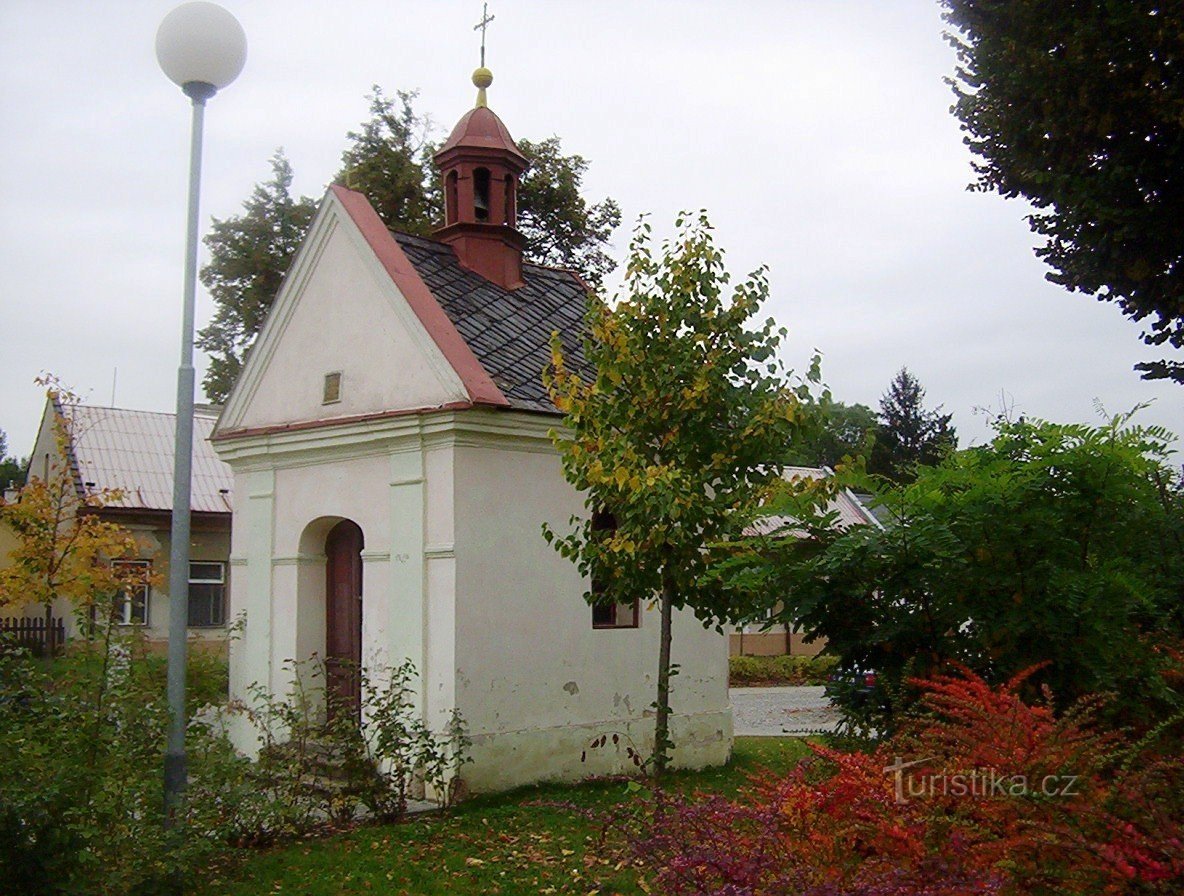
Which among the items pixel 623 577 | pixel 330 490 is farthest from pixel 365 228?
pixel 623 577

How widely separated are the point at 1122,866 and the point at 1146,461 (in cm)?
339

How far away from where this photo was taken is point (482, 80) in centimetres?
1448

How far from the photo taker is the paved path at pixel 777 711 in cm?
1834

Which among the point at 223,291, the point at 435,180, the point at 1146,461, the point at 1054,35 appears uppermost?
the point at 435,180

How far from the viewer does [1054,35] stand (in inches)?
326

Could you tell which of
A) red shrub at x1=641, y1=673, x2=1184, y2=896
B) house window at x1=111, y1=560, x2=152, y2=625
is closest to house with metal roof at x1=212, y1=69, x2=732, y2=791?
house window at x1=111, y1=560, x2=152, y2=625

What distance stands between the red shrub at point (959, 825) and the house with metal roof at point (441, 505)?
5.18 meters

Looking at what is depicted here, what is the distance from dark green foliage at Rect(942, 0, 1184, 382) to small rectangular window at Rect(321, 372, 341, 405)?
724 centimetres

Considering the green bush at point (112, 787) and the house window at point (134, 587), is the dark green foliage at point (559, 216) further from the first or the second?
the green bush at point (112, 787)

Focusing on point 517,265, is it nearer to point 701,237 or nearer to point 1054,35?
point 701,237

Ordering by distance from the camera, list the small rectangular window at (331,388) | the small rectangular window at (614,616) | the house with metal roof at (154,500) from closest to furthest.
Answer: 1. the small rectangular window at (614,616)
2. the small rectangular window at (331,388)
3. the house with metal roof at (154,500)

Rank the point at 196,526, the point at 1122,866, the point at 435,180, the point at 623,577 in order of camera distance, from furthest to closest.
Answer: the point at 196,526
the point at 435,180
the point at 623,577
the point at 1122,866

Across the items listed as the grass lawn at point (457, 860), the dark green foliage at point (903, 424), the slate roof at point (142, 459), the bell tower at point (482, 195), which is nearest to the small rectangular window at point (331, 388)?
the bell tower at point (482, 195)

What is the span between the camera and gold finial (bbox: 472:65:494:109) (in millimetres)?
14430
